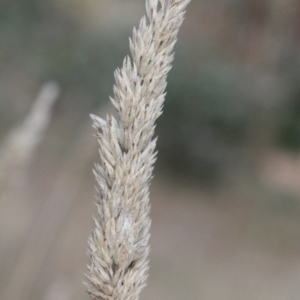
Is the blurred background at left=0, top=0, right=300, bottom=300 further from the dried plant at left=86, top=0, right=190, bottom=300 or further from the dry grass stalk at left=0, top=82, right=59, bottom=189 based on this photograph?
the dried plant at left=86, top=0, right=190, bottom=300

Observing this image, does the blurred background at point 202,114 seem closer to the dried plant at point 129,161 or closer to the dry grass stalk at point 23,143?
the dry grass stalk at point 23,143

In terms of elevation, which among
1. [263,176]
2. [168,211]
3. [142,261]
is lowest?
[142,261]

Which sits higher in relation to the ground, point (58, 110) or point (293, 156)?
point (293, 156)

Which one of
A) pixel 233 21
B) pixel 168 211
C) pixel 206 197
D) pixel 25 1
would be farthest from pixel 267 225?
pixel 25 1

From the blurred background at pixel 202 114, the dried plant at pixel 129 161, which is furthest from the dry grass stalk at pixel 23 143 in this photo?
the blurred background at pixel 202 114

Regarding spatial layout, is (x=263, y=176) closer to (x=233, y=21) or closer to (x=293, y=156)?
(x=293, y=156)

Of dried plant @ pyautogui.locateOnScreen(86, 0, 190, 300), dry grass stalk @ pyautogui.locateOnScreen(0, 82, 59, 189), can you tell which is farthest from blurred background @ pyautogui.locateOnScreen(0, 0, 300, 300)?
dried plant @ pyautogui.locateOnScreen(86, 0, 190, 300)
